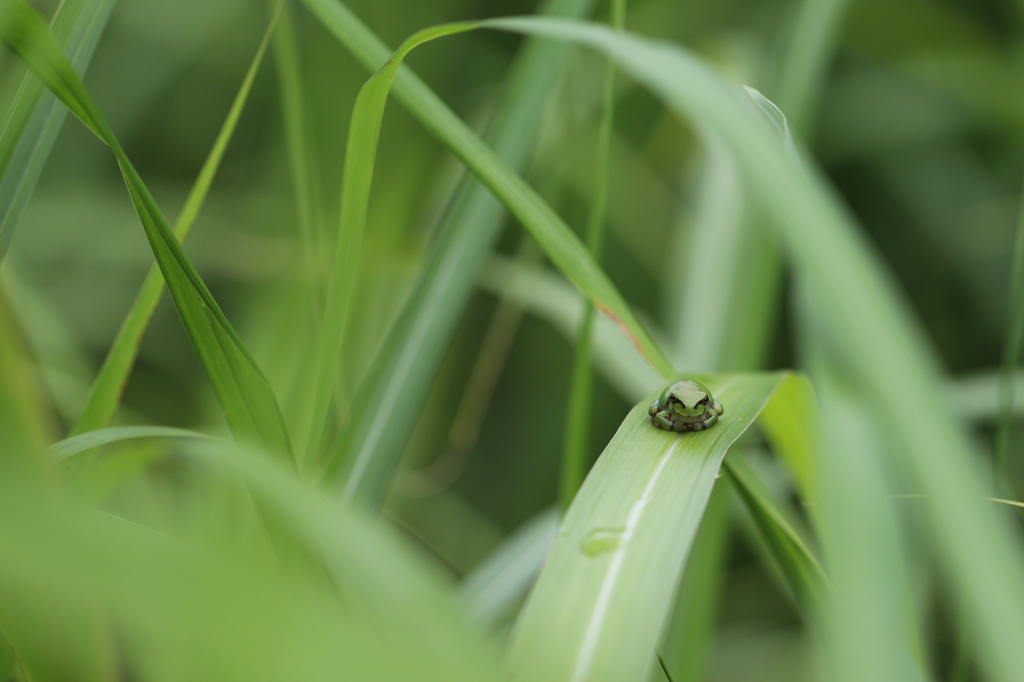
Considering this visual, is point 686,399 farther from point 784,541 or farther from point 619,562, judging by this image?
point 619,562

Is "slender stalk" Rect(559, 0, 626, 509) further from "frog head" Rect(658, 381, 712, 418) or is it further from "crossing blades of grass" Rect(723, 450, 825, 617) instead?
"crossing blades of grass" Rect(723, 450, 825, 617)

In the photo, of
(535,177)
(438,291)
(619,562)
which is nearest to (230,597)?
(619,562)

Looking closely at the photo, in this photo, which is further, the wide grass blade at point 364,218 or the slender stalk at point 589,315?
the slender stalk at point 589,315

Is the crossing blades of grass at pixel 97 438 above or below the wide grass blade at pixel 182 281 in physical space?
below

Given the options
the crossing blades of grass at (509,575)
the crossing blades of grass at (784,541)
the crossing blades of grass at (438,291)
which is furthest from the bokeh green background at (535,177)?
the crossing blades of grass at (784,541)

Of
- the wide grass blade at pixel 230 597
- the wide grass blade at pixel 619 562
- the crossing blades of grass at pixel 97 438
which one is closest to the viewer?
the wide grass blade at pixel 230 597

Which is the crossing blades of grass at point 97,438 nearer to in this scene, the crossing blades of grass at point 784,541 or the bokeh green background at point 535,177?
the crossing blades of grass at point 784,541

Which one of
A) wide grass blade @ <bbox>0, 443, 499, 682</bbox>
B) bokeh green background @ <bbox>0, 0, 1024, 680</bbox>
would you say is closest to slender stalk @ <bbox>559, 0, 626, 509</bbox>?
wide grass blade @ <bbox>0, 443, 499, 682</bbox>
